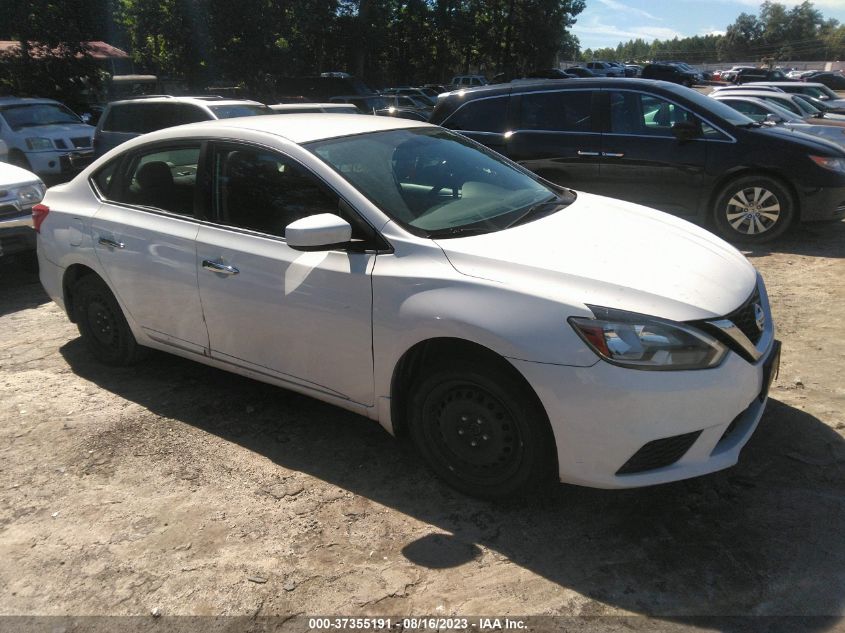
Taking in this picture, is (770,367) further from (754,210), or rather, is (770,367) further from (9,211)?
(9,211)

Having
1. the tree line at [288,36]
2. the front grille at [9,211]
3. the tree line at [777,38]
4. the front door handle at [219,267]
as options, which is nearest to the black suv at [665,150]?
the front grille at [9,211]

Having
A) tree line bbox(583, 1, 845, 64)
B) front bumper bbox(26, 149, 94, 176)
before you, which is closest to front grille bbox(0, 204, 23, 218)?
front bumper bbox(26, 149, 94, 176)

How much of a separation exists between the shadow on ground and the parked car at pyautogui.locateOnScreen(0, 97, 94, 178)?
9966 mm

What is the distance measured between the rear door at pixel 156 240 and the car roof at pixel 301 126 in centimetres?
12

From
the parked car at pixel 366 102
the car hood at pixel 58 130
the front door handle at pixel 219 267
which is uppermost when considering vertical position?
the parked car at pixel 366 102

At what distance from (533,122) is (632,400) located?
601cm

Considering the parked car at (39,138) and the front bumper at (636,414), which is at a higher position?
the parked car at (39,138)

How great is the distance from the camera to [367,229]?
123 inches

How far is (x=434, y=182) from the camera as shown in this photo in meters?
3.55

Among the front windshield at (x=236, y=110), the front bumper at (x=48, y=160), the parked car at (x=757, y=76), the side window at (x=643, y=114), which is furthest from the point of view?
the parked car at (x=757, y=76)

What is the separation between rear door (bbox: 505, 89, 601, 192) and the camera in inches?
300

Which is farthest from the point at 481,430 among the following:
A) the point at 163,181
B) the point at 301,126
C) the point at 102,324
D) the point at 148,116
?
the point at 148,116

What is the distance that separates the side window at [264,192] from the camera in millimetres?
3365

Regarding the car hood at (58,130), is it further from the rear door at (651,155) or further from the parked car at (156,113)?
the rear door at (651,155)
